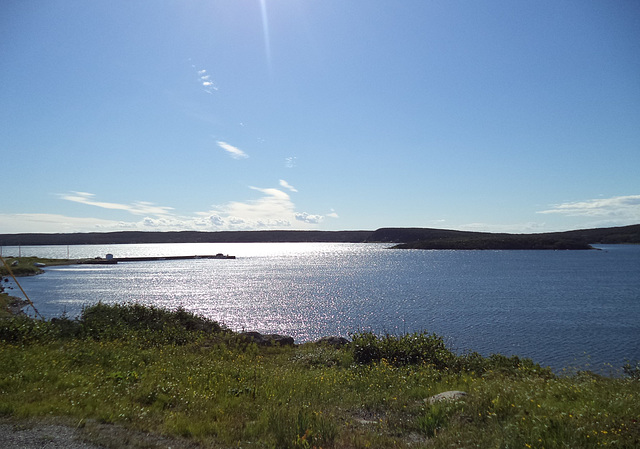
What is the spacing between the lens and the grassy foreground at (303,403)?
7.07 m

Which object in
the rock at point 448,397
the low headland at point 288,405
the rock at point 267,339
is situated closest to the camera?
the low headland at point 288,405

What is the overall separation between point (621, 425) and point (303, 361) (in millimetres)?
12853

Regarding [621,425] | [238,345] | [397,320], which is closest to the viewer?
[621,425]

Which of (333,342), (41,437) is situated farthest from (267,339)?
(41,437)

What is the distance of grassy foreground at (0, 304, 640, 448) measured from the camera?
7.07m

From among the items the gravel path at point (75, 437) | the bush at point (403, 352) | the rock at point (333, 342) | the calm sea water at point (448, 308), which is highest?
the gravel path at point (75, 437)

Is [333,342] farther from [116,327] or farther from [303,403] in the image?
[303,403]

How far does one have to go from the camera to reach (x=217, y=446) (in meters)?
7.02

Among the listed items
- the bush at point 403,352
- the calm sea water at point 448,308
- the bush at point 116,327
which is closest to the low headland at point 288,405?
the bush at point 403,352

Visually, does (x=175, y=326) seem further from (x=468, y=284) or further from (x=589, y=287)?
(x=589, y=287)

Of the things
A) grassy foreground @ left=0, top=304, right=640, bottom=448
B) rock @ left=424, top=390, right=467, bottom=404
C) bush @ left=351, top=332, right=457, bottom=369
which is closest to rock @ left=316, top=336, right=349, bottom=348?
bush @ left=351, top=332, right=457, bottom=369

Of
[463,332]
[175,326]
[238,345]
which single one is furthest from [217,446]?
[463,332]

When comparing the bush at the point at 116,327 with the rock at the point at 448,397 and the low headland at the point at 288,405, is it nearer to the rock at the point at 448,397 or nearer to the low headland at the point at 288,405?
the low headland at the point at 288,405

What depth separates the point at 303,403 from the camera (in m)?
9.44
